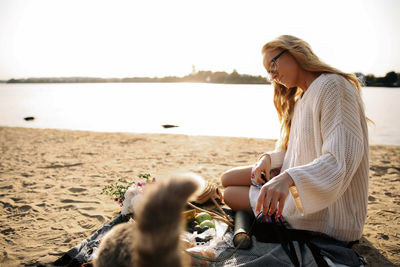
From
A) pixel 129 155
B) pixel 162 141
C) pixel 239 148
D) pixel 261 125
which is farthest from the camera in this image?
pixel 261 125

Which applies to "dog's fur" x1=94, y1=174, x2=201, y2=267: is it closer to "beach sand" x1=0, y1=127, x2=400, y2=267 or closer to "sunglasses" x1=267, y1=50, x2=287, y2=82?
"beach sand" x1=0, y1=127, x2=400, y2=267

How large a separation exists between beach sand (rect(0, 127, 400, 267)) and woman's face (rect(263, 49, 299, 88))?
5.34 feet

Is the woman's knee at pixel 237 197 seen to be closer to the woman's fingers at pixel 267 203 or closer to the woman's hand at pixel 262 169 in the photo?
the woman's hand at pixel 262 169

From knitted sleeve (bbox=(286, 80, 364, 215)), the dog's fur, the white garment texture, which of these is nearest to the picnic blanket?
the white garment texture

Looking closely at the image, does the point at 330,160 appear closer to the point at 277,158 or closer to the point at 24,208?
the point at 277,158

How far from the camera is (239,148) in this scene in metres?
9.02

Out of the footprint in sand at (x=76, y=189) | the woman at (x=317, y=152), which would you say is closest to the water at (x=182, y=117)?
the woman at (x=317, y=152)

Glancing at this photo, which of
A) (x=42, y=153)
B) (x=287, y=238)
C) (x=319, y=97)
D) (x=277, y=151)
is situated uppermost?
(x=319, y=97)

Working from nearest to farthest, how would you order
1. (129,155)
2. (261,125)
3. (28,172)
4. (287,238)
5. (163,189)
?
(163,189)
(287,238)
(28,172)
(129,155)
(261,125)

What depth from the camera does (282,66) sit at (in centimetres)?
275

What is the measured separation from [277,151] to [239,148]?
5.62m

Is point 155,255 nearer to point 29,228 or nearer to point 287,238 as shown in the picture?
point 287,238

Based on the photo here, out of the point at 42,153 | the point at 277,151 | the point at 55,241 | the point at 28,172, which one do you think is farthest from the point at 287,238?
the point at 42,153

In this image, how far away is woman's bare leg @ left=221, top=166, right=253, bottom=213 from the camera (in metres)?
3.45
